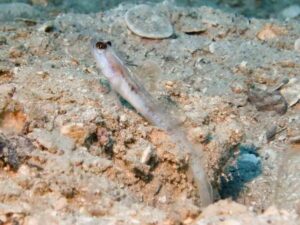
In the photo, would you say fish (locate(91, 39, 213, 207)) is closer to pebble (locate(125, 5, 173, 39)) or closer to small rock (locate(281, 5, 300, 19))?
pebble (locate(125, 5, 173, 39))

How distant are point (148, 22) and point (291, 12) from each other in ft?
12.3

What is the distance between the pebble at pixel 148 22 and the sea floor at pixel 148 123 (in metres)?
0.01

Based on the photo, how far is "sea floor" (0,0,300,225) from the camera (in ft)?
9.04

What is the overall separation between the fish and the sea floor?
0.05m

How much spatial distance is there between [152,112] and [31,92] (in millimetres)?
793

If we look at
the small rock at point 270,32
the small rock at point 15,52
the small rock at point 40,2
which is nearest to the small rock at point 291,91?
the small rock at point 270,32

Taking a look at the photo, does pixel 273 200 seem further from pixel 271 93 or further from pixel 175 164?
pixel 271 93

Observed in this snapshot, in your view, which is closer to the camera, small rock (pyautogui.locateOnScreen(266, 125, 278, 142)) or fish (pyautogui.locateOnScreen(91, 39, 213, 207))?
fish (pyautogui.locateOnScreen(91, 39, 213, 207))

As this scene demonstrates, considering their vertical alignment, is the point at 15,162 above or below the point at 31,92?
below

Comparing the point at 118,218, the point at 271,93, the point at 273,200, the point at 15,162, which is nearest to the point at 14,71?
the point at 15,162

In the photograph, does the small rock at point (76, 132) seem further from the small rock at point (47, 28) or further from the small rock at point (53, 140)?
the small rock at point (47, 28)

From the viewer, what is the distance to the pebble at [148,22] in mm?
5203

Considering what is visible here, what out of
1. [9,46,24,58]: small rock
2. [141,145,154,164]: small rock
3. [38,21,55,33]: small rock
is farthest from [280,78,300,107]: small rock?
[9,46,24,58]: small rock

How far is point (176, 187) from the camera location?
326cm
